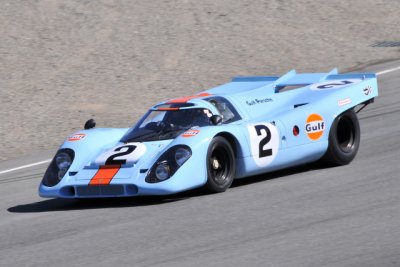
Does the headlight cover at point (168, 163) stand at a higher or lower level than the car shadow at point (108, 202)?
higher

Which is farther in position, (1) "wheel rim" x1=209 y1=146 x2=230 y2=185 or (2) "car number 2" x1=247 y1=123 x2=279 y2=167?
(2) "car number 2" x1=247 y1=123 x2=279 y2=167

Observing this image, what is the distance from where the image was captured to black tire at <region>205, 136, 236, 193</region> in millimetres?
9211

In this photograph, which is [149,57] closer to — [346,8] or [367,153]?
[346,8]

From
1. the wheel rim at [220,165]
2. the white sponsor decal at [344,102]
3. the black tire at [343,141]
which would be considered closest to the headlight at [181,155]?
the wheel rim at [220,165]

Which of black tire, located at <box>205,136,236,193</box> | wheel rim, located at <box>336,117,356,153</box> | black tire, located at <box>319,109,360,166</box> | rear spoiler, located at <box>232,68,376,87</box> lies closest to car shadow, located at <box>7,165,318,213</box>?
black tire, located at <box>205,136,236,193</box>

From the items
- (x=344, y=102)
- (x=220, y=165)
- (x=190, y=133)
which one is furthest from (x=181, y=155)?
(x=344, y=102)

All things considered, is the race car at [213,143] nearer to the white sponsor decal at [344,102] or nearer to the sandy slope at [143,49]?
the white sponsor decal at [344,102]

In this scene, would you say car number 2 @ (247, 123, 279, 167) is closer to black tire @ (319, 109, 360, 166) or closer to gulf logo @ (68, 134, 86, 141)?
black tire @ (319, 109, 360, 166)

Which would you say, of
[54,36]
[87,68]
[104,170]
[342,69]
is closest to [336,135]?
[104,170]

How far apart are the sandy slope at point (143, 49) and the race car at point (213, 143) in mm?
4654

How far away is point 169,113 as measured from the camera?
395 inches

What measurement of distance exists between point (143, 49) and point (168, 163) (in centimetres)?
1058

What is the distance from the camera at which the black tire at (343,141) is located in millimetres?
10375

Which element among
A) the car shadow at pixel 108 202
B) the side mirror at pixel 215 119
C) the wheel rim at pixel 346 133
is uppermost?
the side mirror at pixel 215 119
